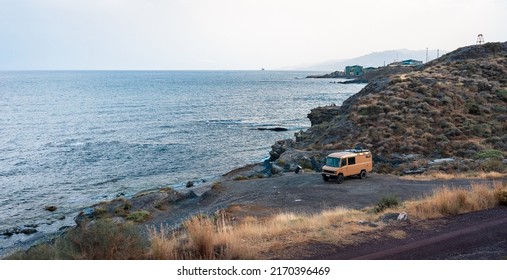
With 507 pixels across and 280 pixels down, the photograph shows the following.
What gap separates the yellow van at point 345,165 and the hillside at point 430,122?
445cm

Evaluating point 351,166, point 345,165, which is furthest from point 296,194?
point 351,166

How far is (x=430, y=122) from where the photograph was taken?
38.5 metres

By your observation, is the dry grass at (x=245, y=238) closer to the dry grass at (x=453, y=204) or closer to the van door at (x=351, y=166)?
the dry grass at (x=453, y=204)

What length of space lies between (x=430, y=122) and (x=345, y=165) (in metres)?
16.0

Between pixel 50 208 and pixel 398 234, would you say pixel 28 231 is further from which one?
pixel 398 234

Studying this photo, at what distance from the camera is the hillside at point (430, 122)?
106 feet

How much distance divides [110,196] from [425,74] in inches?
1513

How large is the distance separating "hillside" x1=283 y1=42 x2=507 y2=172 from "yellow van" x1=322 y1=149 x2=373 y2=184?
4451mm

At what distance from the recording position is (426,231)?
36.9 feet

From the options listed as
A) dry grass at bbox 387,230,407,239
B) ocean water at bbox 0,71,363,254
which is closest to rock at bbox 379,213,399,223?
dry grass at bbox 387,230,407,239

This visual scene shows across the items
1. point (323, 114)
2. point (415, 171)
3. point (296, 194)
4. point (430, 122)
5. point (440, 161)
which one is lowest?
point (296, 194)

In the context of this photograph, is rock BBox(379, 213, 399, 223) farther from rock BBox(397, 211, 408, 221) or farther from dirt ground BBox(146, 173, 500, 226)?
dirt ground BBox(146, 173, 500, 226)

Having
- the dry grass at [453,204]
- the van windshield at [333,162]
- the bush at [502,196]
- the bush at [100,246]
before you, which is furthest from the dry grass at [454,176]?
the bush at [100,246]

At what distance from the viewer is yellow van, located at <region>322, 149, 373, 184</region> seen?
2592 cm
